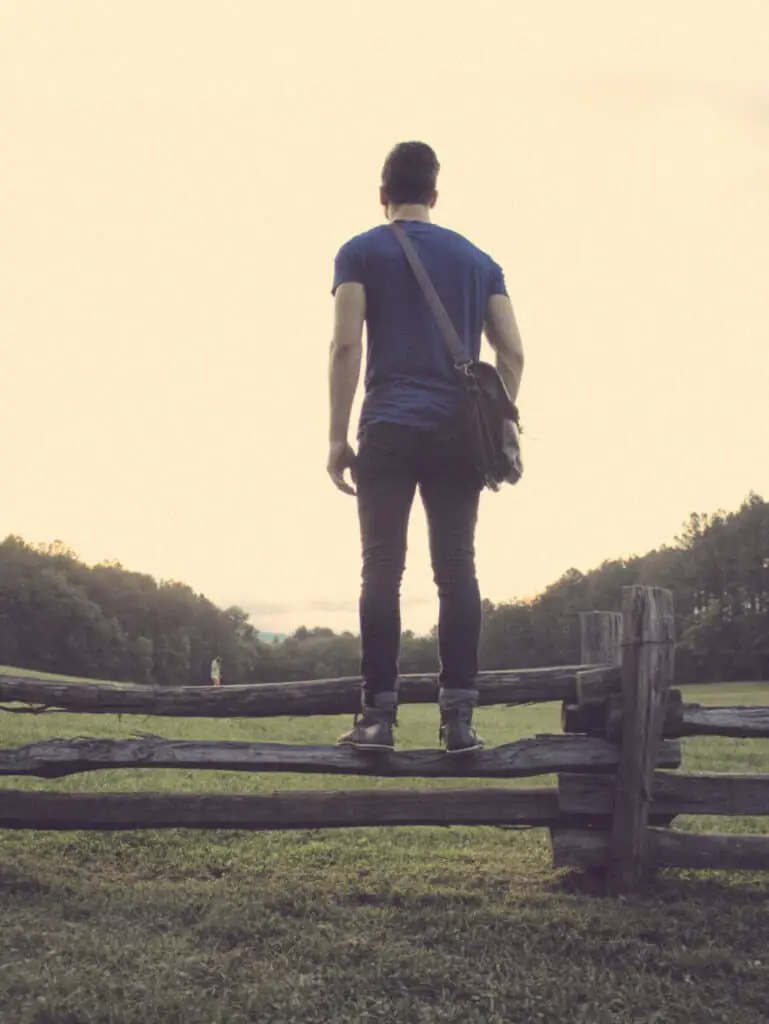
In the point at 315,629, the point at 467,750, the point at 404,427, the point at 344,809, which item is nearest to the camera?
the point at 404,427

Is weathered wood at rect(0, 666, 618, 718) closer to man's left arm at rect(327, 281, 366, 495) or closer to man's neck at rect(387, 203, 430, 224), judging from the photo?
man's left arm at rect(327, 281, 366, 495)

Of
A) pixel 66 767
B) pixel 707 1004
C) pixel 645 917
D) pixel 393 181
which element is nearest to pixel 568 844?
pixel 645 917

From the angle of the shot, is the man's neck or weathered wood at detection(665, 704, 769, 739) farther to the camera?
weathered wood at detection(665, 704, 769, 739)

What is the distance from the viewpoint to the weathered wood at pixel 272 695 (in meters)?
5.74

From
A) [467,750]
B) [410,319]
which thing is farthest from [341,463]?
[467,750]

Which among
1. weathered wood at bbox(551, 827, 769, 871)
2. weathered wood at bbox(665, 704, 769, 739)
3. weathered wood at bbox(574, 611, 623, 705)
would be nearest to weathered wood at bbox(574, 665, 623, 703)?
weathered wood at bbox(574, 611, 623, 705)

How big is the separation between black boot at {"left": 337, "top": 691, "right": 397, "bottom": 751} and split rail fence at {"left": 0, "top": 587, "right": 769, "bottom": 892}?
0.20 metres

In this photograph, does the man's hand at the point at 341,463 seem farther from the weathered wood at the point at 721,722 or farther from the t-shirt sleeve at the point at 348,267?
the weathered wood at the point at 721,722

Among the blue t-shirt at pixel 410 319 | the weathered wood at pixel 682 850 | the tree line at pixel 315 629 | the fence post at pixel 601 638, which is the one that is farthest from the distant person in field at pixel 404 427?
the tree line at pixel 315 629

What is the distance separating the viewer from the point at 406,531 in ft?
16.3

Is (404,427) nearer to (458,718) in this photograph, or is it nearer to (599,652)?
(458,718)

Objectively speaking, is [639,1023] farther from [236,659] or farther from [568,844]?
[236,659]

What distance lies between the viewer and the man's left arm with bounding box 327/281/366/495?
490cm

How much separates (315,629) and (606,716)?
97.5 m
